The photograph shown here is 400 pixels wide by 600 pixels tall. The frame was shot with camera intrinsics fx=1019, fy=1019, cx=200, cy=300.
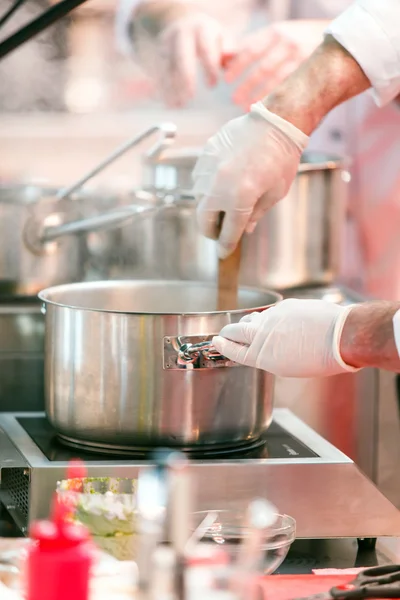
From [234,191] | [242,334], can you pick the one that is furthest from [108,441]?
[234,191]

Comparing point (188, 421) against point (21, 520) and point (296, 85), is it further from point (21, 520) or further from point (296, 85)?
point (296, 85)

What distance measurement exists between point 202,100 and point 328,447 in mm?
1300

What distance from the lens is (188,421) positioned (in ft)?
4.94

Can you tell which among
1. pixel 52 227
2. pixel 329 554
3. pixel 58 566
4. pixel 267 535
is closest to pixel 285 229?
pixel 52 227

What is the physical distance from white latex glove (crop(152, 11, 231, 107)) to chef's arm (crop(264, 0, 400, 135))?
2.05ft

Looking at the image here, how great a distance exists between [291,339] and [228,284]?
31 cm

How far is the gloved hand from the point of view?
4.46 feet

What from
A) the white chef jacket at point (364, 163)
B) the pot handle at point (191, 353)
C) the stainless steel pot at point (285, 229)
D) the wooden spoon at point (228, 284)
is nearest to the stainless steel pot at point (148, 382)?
the pot handle at point (191, 353)

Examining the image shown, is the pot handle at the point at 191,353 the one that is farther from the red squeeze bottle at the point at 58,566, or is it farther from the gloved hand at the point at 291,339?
the red squeeze bottle at the point at 58,566

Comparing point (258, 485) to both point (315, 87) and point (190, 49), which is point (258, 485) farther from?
point (190, 49)

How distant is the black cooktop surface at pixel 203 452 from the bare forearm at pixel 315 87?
20.4 inches

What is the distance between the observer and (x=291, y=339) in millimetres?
1396

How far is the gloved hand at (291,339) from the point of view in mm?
1360

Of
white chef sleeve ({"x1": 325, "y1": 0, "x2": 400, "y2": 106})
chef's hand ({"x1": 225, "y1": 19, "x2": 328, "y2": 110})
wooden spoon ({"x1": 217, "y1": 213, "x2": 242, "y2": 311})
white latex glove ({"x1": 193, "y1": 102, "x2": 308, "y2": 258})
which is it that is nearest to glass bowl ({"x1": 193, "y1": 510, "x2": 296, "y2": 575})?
wooden spoon ({"x1": 217, "y1": 213, "x2": 242, "y2": 311})
